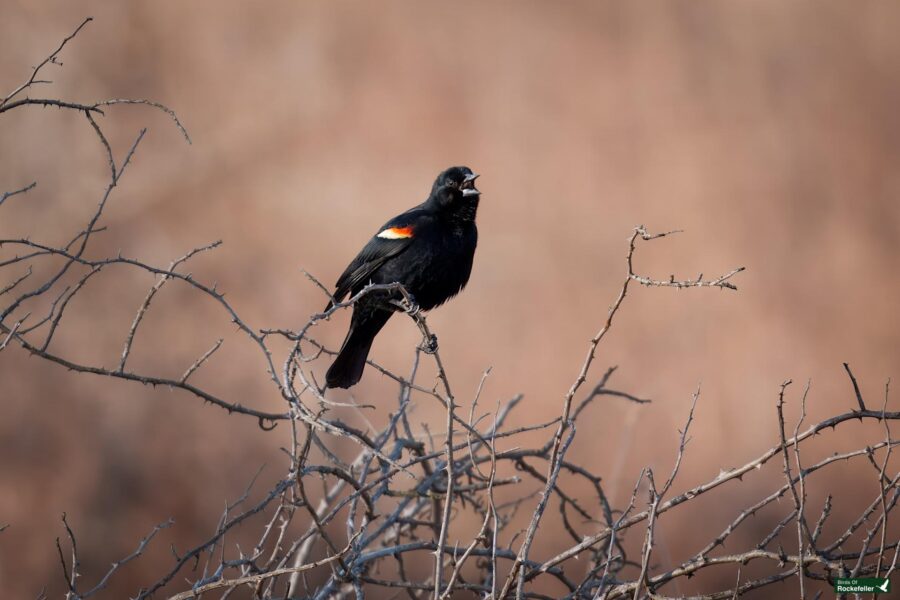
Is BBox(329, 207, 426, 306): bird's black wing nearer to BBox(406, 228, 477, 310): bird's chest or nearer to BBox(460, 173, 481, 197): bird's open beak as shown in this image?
BBox(406, 228, 477, 310): bird's chest

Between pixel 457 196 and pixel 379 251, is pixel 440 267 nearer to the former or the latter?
pixel 379 251

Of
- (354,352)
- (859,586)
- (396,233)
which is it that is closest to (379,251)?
(396,233)

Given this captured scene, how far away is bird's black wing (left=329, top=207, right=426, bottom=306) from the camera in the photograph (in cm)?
402

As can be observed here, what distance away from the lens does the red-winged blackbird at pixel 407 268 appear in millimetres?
3971

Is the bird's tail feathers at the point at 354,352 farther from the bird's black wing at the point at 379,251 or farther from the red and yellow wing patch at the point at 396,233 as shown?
the red and yellow wing patch at the point at 396,233

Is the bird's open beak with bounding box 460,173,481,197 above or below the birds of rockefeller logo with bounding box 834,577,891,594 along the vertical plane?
above

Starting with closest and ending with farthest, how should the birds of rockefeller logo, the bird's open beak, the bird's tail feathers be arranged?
the birds of rockefeller logo < the bird's tail feathers < the bird's open beak

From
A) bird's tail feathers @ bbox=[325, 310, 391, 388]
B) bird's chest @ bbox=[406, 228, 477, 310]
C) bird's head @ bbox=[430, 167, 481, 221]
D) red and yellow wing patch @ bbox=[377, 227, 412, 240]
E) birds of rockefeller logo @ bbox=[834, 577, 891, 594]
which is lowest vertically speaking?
birds of rockefeller logo @ bbox=[834, 577, 891, 594]

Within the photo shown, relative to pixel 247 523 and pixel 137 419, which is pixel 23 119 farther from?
pixel 247 523

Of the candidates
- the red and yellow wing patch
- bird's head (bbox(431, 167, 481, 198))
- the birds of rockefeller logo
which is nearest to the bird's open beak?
bird's head (bbox(431, 167, 481, 198))

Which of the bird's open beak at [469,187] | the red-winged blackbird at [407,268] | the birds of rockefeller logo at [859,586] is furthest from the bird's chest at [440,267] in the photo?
the birds of rockefeller logo at [859,586]

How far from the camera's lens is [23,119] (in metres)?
8.07

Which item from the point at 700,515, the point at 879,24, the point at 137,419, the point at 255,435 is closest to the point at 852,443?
the point at 700,515

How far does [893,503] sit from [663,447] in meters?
5.05
